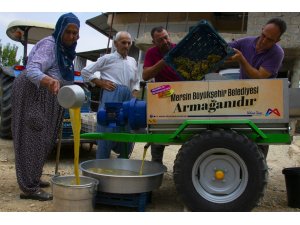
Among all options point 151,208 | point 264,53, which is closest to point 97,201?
point 151,208

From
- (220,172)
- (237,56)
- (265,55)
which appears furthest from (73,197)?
(265,55)

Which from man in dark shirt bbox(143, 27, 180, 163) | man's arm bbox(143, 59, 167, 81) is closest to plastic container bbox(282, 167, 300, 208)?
man in dark shirt bbox(143, 27, 180, 163)

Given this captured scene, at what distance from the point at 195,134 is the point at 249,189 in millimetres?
598

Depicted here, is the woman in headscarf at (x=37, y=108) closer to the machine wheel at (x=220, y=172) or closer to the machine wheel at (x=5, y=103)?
the machine wheel at (x=220, y=172)

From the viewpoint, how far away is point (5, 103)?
6246 mm

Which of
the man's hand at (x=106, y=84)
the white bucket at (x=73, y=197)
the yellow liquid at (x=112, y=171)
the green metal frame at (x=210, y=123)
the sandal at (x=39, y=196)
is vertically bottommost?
the sandal at (x=39, y=196)

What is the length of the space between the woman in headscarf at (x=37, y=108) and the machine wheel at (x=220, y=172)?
53.3 inches

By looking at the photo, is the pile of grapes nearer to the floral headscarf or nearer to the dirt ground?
the floral headscarf

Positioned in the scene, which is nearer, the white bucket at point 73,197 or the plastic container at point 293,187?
the white bucket at point 73,197

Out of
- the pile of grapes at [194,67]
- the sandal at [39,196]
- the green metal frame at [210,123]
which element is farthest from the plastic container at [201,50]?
the sandal at [39,196]

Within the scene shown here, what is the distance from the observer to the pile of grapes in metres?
3.42

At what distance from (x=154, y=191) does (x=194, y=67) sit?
4.53 ft

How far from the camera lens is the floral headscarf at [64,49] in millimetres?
3447

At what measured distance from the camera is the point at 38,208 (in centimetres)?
329
